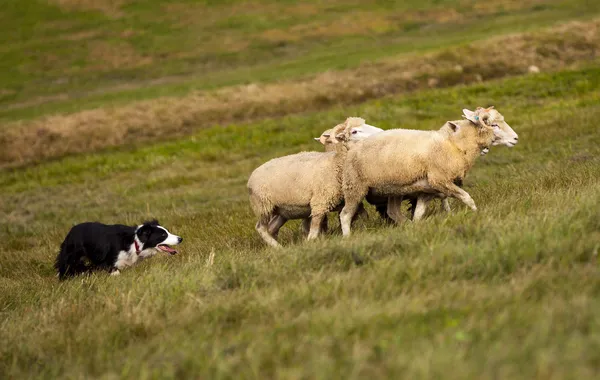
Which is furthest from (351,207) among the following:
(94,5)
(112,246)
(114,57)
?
(94,5)

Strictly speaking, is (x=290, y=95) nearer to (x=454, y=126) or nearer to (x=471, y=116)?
(x=454, y=126)

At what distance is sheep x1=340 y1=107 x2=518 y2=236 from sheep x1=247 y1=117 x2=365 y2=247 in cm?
25

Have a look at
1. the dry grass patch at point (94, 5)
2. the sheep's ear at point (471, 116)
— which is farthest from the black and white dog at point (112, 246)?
the dry grass patch at point (94, 5)

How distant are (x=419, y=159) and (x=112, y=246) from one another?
4396 millimetres

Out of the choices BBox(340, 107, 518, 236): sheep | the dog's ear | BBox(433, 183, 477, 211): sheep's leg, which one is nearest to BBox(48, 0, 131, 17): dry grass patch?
the dog's ear

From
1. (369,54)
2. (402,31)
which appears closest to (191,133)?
(369,54)

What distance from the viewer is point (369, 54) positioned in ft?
115

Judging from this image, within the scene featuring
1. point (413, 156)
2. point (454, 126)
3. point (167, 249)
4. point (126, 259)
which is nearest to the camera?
point (413, 156)

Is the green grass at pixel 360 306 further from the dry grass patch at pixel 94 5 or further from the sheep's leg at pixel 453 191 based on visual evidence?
the dry grass patch at pixel 94 5

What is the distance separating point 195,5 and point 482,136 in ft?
151

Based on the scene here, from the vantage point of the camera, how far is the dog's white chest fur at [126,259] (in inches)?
444

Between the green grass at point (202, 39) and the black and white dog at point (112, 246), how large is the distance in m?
19.5

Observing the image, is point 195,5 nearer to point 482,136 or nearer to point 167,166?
point 167,166

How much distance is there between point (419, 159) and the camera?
31.2 ft
